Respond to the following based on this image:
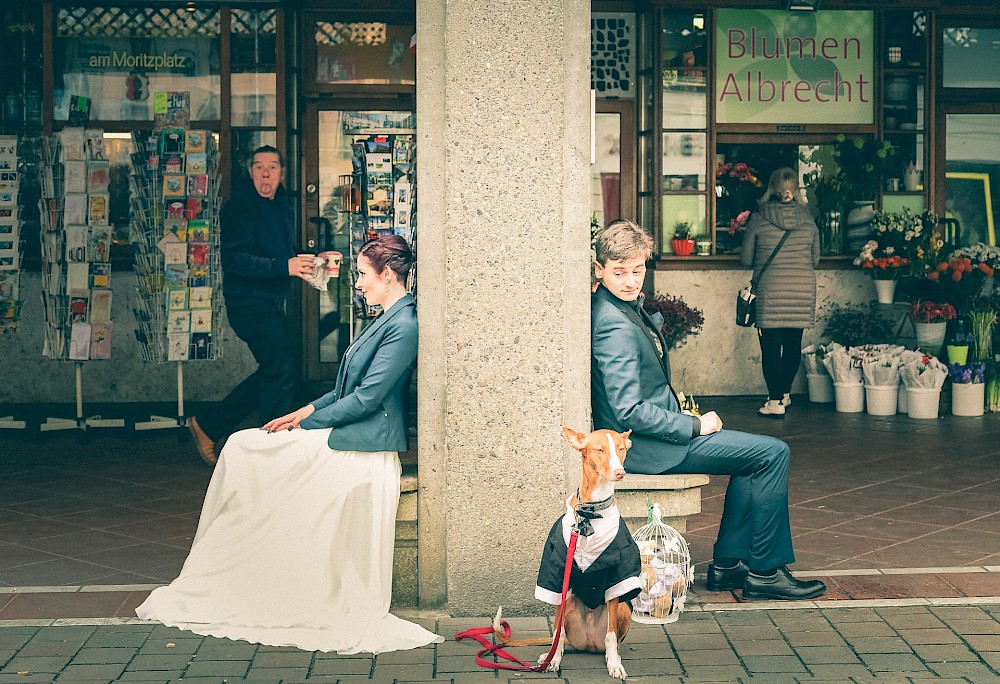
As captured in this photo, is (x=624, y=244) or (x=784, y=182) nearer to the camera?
(x=624, y=244)

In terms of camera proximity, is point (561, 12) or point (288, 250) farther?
point (288, 250)

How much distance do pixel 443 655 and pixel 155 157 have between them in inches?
211

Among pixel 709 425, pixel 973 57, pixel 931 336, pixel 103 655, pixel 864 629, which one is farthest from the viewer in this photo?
pixel 973 57

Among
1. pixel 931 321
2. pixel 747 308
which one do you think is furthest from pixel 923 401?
pixel 747 308

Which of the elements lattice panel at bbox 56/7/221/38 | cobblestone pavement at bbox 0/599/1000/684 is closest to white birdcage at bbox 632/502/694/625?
cobblestone pavement at bbox 0/599/1000/684

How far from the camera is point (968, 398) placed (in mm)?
10297

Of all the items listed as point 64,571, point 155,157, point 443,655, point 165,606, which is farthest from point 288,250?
point 443,655

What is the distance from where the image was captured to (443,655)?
489 centimetres

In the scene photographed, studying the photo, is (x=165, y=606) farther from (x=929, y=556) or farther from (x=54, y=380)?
(x=54, y=380)

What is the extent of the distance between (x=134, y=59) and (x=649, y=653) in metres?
7.49

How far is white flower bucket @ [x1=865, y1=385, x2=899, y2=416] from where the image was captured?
10.4m

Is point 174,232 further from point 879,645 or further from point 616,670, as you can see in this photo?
point 879,645

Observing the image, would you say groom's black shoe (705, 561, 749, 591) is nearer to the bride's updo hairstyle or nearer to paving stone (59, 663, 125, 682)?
the bride's updo hairstyle

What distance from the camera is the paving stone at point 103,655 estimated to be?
4770 mm
